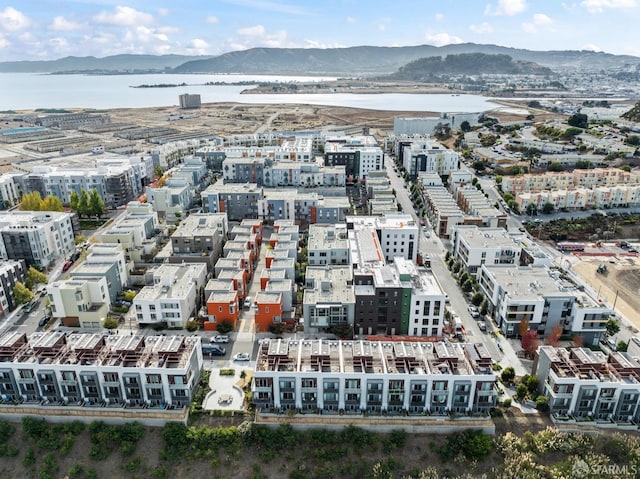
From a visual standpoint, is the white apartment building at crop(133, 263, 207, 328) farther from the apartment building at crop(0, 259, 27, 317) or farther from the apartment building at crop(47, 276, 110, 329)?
the apartment building at crop(0, 259, 27, 317)

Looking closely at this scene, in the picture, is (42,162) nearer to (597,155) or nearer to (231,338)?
(231,338)

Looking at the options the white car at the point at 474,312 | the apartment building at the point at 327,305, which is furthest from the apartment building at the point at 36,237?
the white car at the point at 474,312

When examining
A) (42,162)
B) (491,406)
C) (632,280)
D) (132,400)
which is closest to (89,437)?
(132,400)

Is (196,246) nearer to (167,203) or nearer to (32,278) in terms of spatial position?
(32,278)

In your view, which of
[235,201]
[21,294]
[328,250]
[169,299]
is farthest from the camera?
[235,201]

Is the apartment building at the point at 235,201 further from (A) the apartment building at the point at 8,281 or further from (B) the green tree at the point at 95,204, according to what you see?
(A) the apartment building at the point at 8,281

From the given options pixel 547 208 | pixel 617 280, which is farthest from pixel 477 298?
pixel 547 208
